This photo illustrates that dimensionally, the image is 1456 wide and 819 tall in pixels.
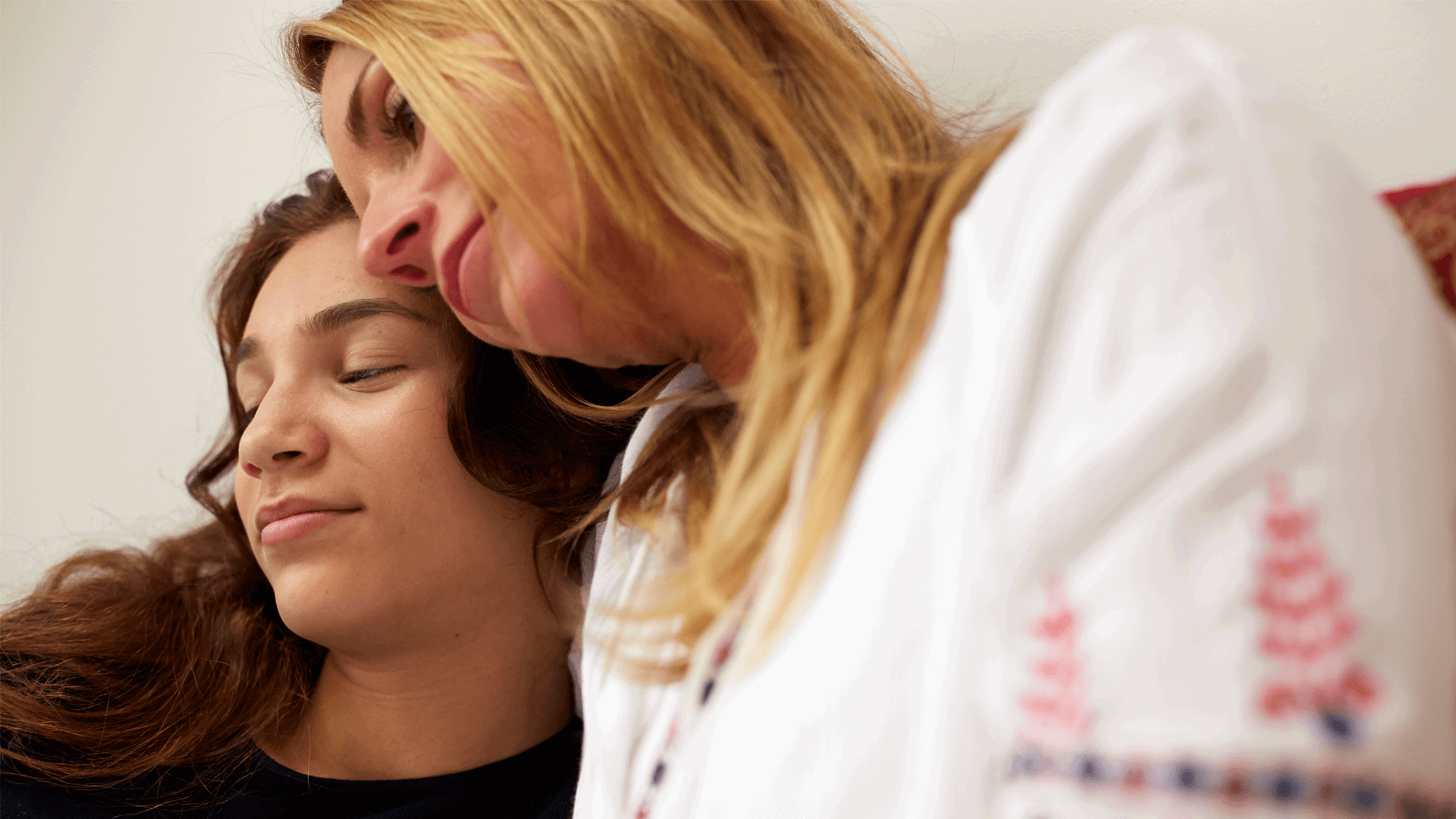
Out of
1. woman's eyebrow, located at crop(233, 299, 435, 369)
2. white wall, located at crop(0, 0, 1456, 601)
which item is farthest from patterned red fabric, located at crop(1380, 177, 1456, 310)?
white wall, located at crop(0, 0, 1456, 601)

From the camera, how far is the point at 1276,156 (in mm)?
486

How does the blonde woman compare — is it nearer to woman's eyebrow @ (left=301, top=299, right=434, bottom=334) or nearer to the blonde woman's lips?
the blonde woman's lips

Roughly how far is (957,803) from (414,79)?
630 mm

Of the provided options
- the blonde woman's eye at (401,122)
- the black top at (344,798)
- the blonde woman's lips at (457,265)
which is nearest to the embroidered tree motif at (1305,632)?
the blonde woman's lips at (457,265)

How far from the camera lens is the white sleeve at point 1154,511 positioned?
417 millimetres

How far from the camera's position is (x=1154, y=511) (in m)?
0.44

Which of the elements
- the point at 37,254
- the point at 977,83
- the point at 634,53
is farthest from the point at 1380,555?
the point at 37,254

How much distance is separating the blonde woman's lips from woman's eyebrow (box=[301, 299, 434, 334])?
29 cm

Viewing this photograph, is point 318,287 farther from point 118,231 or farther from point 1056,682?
point 1056,682

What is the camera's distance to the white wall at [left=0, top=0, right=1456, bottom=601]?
151 cm

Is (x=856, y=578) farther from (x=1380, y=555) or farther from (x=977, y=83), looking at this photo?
(x=977, y=83)

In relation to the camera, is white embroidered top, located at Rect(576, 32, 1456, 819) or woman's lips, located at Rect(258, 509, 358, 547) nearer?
white embroidered top, located at Rect(576, 32, 1456, 819)

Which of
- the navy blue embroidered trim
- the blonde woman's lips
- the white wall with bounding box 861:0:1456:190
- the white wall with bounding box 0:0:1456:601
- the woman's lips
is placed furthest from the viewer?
the white wall with bounding box 0:0:1456:601

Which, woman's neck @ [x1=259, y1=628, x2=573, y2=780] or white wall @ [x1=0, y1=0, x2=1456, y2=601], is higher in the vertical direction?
white wall @ [x1=0, y1=0, x2=1456, y2=601]
